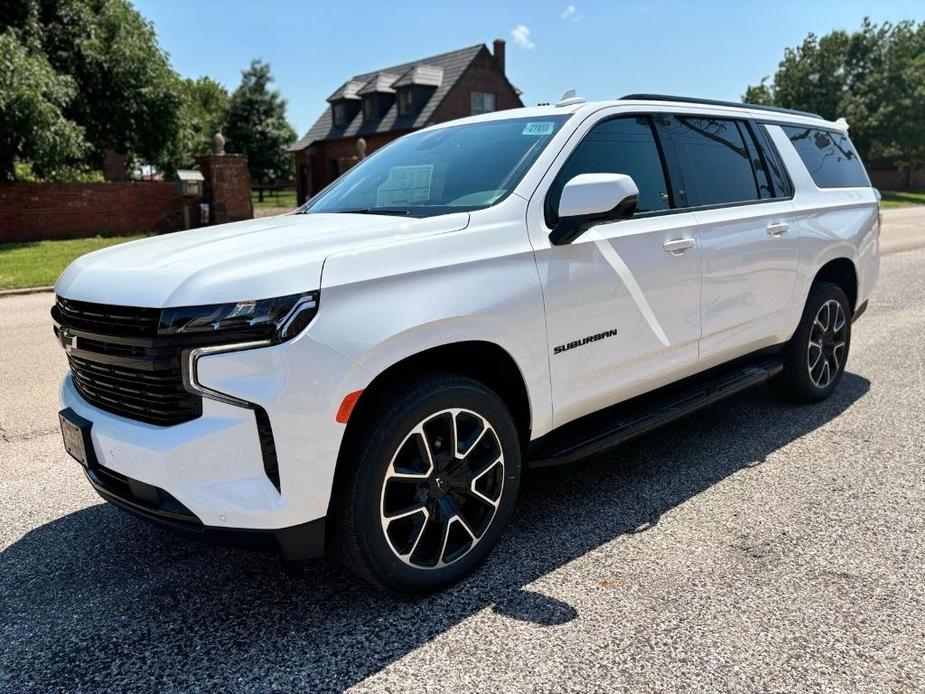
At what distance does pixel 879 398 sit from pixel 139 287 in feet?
16.8

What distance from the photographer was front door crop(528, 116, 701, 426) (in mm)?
3211

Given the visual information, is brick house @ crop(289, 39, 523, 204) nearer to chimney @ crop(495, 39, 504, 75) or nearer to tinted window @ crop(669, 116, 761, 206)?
chimney @ crop(495, 39, 504, 75)

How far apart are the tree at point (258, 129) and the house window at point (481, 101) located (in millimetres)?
19459

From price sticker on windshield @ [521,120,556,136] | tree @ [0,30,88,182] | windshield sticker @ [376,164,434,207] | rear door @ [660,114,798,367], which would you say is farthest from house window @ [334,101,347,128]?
price sticker on windshield @ [521,120,556,136]

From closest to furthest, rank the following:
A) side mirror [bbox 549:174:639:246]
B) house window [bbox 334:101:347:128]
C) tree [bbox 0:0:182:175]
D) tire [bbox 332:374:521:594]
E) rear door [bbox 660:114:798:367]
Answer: tire [bbox 332:374:521:594] → side mirror [bbox 549:174:639:246] → rear door [bbox 660:114:798:367] → tree [bbox 0:0:182:175] → house window [bbox 334:101:347:128]

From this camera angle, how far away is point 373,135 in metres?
41.8

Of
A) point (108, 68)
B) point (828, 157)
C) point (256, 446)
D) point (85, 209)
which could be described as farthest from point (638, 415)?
point (108, 68)

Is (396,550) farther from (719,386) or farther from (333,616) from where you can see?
(719,386)

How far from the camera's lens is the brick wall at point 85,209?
59.9 feet

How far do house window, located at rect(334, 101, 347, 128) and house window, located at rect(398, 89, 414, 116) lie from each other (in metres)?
5.45

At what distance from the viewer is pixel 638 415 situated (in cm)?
373

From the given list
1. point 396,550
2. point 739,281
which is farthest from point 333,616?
point 739,281

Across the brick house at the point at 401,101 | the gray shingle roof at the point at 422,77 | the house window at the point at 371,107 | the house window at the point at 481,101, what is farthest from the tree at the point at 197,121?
the house window at the point at 481,101

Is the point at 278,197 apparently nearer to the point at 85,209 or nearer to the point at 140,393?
the point at 85,209
